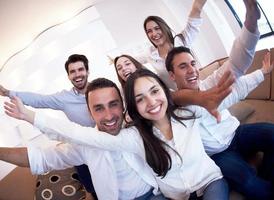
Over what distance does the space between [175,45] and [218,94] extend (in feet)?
0.45

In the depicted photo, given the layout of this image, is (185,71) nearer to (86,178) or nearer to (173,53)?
(173,53)

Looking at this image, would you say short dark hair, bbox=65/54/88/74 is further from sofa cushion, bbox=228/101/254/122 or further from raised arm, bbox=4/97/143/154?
sofa cushion, bbox=228/101/254/122

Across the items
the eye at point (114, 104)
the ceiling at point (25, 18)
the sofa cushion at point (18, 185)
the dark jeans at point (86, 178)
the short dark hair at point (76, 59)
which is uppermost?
the ceiling at point (25, 18)

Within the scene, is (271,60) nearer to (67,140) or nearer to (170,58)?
(170,58)

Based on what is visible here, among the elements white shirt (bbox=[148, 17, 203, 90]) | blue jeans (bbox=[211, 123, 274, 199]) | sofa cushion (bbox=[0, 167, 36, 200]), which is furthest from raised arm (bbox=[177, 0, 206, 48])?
sofa cushion (bbox=[0, 167, 36, 200])

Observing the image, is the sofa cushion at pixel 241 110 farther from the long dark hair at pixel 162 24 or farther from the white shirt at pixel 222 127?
the long dark hair at pixel 162 24

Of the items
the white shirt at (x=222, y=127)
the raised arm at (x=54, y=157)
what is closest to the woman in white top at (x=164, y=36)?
the white shirt at (x=222, y=127)

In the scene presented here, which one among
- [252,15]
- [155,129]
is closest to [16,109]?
[155,129]

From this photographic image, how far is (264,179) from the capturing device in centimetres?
51

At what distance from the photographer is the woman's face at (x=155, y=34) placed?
1.53 ft

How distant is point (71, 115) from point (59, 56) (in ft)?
0.31

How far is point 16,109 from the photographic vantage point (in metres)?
0.38

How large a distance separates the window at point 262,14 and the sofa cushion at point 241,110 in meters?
0.19

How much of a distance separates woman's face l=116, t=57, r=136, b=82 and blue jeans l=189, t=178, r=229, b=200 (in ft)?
0.81
